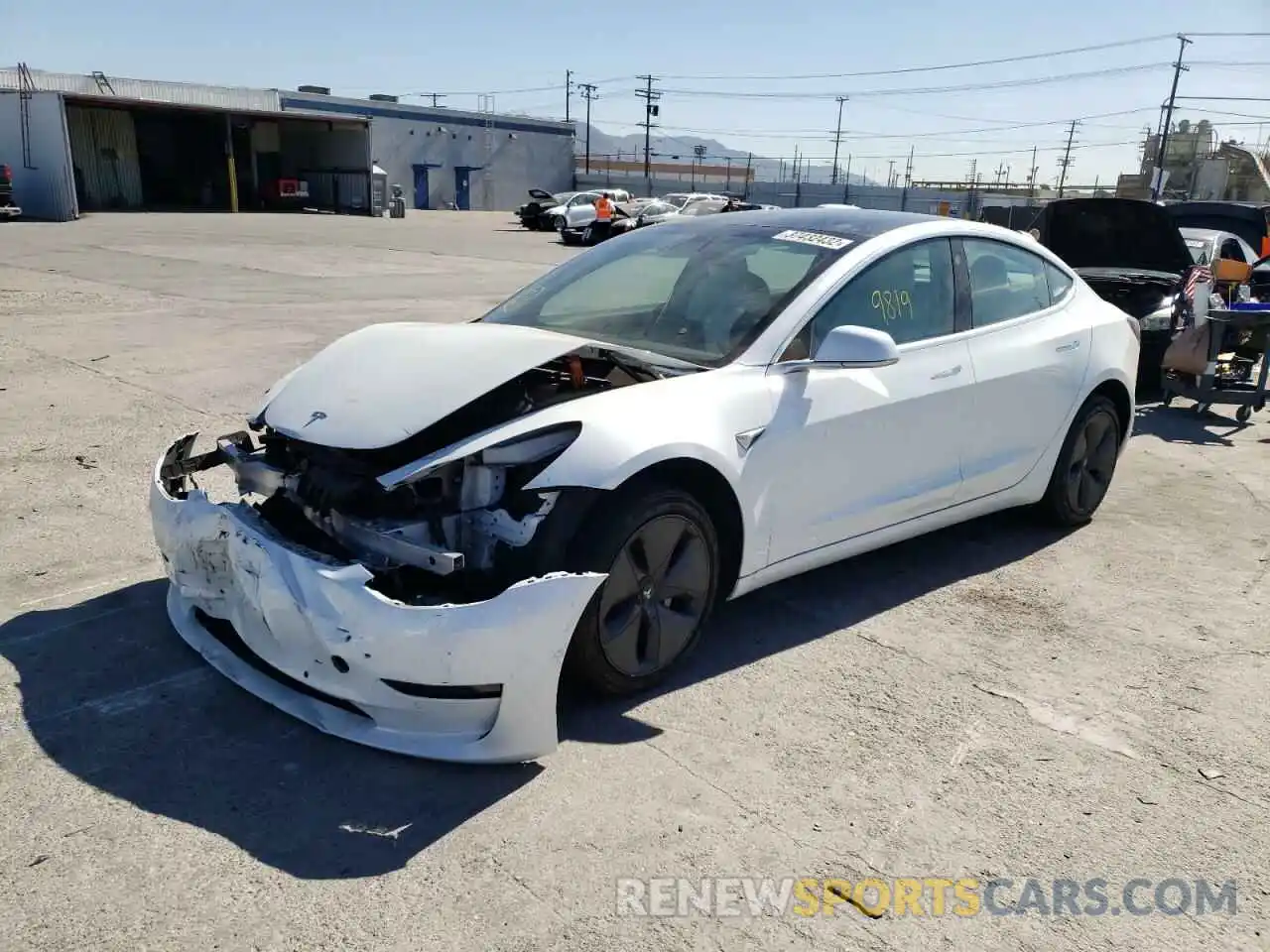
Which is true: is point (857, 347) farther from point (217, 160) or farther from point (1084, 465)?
point (217, 160)

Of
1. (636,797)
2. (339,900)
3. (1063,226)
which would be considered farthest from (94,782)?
(1063,226)

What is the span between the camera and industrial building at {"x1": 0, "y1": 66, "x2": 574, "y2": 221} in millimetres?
31156

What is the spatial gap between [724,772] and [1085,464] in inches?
129

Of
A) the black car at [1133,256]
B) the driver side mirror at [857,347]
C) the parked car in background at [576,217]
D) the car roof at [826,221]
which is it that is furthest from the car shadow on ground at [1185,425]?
the parked car in background at [576,217]

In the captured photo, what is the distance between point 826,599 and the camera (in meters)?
4.45

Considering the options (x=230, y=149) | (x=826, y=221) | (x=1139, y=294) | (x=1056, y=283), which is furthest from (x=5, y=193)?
(x=1056, y=283)

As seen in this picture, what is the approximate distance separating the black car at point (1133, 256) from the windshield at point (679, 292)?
5698 millimetres

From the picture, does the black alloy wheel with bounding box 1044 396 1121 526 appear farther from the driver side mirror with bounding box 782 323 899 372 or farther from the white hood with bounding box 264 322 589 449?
the white hood with bounding box 264 322 589 449

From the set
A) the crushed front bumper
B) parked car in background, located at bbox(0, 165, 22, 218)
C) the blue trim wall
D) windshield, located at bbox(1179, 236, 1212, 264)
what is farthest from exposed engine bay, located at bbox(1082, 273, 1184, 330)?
the blue trim wall

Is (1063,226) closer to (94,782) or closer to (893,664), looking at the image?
(893,664)

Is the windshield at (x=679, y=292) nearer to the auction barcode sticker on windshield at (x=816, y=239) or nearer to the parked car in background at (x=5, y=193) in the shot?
the auction barcode sticker on windshield at (x=816, y=239)

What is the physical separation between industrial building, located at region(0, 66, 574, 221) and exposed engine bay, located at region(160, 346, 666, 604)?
3182 centimetres

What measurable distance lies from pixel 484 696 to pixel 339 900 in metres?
0.65

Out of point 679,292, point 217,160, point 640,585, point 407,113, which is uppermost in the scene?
point 407,113
